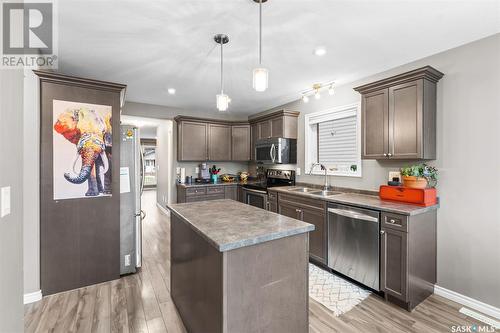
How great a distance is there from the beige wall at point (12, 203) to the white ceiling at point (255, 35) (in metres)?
1.10

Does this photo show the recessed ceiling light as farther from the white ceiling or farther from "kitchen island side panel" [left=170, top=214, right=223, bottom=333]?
"kitchen island side panel" [left=170, top=214, right=223, bottom=333]

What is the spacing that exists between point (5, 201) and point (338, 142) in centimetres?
378

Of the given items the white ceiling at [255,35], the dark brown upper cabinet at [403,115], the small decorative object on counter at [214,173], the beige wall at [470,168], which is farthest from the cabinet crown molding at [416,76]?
the small decorative object on counter at [214,173]

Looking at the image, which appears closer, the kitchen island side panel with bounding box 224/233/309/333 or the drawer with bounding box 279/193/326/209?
the kitchen island side panel with bounding box 224/233/309/333

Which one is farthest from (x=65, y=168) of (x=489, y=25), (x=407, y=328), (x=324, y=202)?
(x=489, y=25)

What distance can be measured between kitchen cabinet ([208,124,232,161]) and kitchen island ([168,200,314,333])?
11.1 ft

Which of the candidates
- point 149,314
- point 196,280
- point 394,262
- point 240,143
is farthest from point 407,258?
point 240,143

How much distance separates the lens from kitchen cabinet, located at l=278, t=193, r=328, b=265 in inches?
121

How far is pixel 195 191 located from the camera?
4.68 metres

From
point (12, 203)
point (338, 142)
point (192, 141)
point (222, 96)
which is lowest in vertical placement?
point (12, 203)

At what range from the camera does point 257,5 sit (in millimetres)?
1830

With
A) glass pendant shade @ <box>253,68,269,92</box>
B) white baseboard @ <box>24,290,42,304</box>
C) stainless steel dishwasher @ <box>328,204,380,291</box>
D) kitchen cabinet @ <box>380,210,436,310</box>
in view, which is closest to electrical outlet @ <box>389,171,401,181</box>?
kitchen cabinet @ <box>380,210,436,310</box>

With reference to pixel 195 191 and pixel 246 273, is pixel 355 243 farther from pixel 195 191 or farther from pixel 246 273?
pixel 195 191

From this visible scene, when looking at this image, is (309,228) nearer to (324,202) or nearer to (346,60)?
(324,202)
